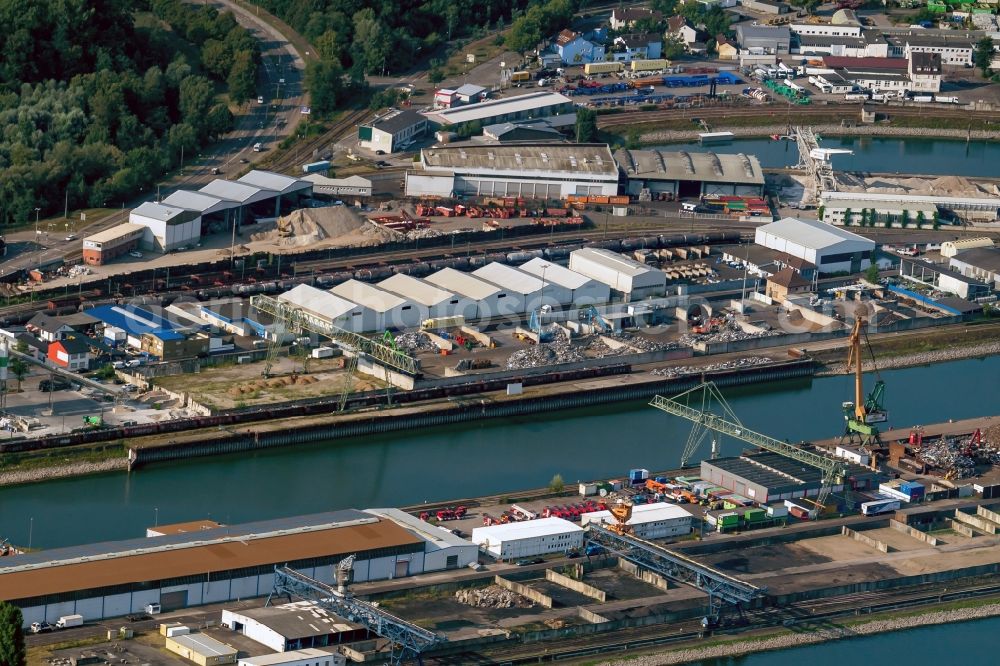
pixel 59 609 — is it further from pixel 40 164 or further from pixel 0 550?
pixel 40 164

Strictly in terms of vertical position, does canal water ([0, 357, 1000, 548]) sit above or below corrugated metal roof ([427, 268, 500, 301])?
below

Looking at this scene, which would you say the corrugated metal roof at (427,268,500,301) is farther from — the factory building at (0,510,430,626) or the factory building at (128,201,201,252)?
the factory building at (0,510,430,626)

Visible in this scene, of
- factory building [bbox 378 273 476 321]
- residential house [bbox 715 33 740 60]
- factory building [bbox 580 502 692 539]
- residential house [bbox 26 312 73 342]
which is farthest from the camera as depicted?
residential house [bbox 715 33 740 60]

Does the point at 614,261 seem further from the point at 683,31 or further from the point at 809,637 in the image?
the point at 683,31

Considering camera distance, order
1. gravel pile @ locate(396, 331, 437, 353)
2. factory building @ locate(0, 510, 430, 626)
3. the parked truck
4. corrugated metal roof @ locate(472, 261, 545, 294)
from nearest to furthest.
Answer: the parked truck → factory building @ locate(0, 510, 430, 626) → gravel pile @ locate(396, 331, 437, 353) → corrugated metal roof @ locate(472, 261, 545, 294)

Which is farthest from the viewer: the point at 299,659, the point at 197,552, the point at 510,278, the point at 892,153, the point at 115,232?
the point at 892,153

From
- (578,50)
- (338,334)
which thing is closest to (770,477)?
(338,334)

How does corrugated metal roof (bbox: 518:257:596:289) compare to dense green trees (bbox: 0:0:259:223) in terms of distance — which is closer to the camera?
corrugated metal roof (bbox: 518:257:596:289)

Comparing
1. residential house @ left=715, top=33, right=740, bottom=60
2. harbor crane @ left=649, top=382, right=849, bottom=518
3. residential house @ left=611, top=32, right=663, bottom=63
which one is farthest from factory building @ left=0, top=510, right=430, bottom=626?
residential house @ left=715, top=33, right=740, bottom=60
